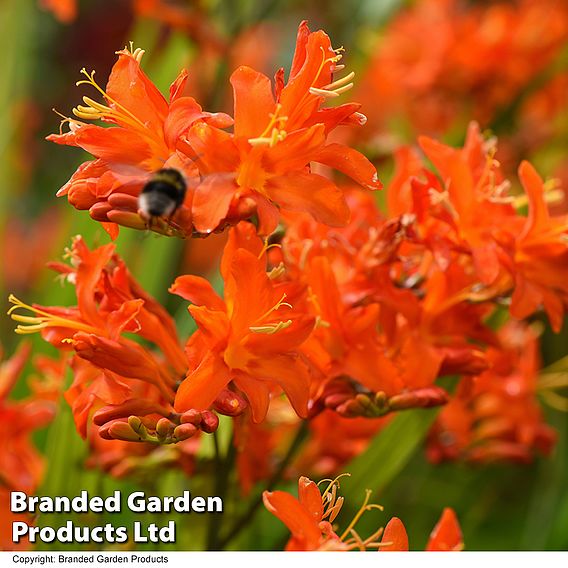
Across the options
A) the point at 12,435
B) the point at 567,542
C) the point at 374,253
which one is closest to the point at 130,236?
the point at 12,435

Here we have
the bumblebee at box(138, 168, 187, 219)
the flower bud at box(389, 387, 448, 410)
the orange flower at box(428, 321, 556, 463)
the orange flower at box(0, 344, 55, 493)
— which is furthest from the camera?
the orange flower at box(428, 321, 556, 463)

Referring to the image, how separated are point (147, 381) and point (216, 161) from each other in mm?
194

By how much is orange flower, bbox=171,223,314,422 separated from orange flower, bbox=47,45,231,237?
0.05 m

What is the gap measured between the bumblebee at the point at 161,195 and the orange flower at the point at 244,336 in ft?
0.22

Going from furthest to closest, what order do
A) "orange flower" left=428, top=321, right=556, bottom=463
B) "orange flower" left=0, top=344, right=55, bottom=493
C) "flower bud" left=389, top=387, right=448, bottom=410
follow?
"orange flower" left=428, top=321, right=556, bottom=463 → "orange flower" left=0, top=344, right=55, bottom=493 → "flower bud" left=389, top=387, right=448, bottom=410

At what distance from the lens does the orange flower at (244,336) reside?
2.39 ft

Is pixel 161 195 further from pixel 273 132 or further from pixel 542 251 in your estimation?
pixel 542 251

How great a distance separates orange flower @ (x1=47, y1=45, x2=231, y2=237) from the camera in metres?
0.70

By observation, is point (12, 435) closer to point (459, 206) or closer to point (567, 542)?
point (459, 206)

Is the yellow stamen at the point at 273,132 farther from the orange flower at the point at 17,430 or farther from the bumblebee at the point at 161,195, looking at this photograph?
the orange flower at the point at 17,430

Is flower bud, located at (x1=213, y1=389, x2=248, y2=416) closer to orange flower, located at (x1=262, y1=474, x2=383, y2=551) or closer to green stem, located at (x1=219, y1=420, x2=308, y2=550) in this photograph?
orange flower, located at (x1=262, y1=474, x2=383, y2=551)

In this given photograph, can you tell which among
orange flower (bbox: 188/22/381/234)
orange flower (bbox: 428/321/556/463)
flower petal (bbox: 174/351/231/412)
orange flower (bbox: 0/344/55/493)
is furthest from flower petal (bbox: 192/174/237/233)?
orange flower (bbox: 428/321/556/463)

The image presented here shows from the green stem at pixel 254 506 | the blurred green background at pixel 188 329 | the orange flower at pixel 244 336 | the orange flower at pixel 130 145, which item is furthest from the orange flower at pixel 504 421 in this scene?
the orange flower at pixel 130 145

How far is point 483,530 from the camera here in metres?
1.39
